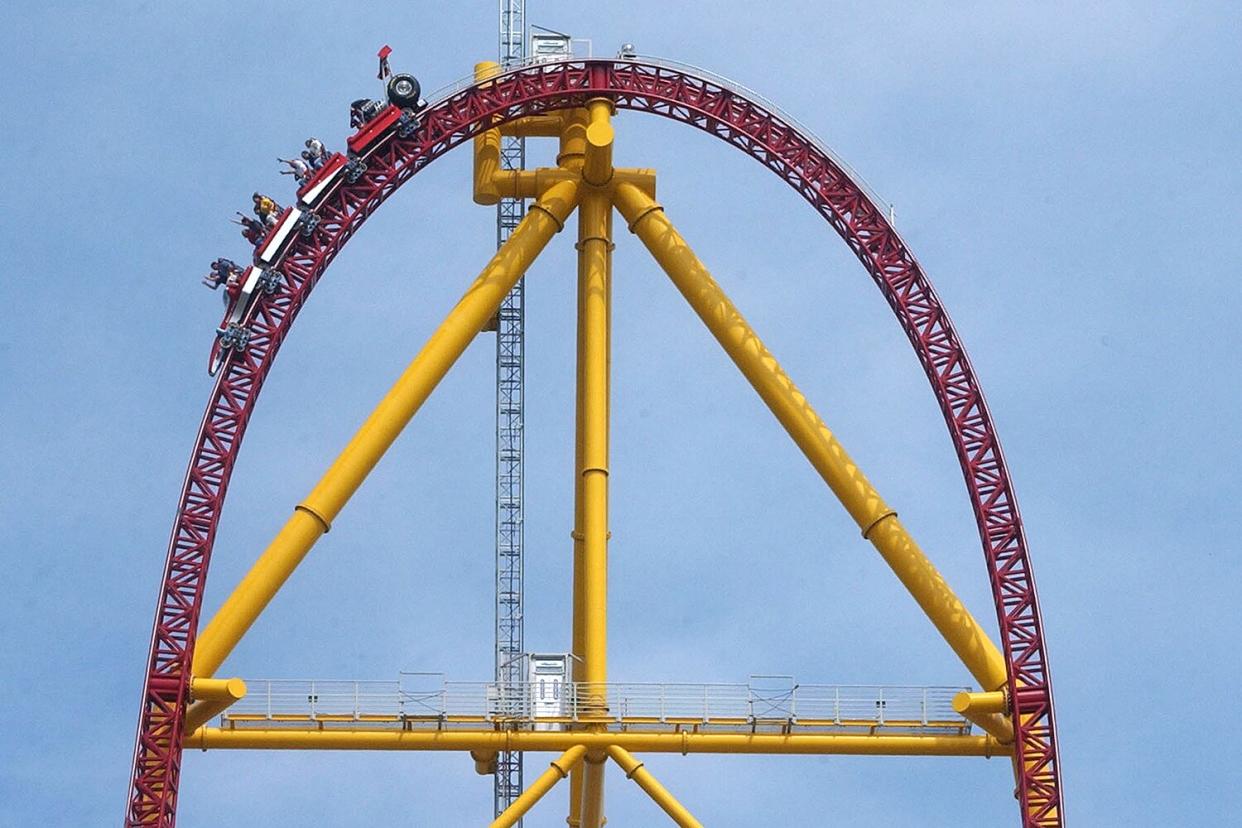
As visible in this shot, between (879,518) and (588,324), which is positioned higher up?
(588,324)

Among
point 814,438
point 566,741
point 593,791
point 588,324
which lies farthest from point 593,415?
point 593,791

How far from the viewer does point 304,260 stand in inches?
3314

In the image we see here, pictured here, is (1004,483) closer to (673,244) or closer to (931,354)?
(931,354)

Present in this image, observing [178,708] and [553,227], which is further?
[553,227]

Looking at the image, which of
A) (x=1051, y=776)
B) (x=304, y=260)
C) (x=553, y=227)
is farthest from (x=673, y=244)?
(x=1051, y=776)

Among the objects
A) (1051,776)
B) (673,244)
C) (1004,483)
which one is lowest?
(1051,776)

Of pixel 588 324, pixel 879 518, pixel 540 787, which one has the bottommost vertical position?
pixel 540 787

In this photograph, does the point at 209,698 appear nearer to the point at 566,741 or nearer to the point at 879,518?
the point at 566,741

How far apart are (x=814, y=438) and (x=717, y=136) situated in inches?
276

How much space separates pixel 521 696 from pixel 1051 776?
10.6 m

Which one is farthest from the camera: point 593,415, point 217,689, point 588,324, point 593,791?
point 588,324

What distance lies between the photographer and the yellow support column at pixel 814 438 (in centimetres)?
8294

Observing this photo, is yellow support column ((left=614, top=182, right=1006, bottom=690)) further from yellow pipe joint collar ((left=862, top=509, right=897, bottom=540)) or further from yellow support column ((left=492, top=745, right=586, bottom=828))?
yellow support column ((left=492, top=745, right=586, bottom=828))

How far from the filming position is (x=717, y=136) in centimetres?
8650
